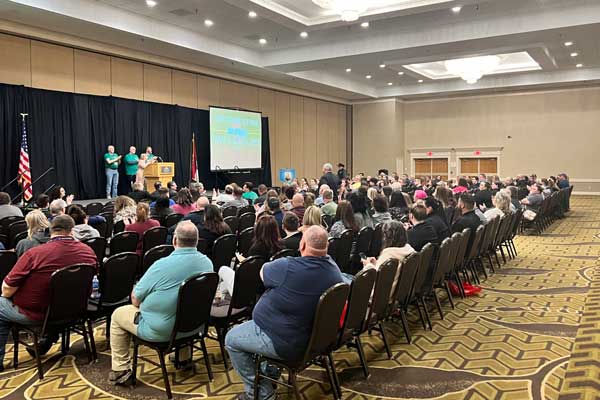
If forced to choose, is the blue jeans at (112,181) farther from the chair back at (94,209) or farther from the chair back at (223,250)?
the chair back at (223,250)

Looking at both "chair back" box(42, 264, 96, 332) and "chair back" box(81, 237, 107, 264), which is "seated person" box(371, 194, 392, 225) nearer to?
"chair back" box(81, 237, 107, 264)

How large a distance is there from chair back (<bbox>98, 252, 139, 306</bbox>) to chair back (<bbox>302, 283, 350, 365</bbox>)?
70.4 inches

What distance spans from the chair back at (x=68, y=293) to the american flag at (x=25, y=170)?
8013 millimetres

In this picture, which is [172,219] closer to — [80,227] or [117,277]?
[80,227]

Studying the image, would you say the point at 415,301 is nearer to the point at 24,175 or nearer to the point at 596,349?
the point at 596,349

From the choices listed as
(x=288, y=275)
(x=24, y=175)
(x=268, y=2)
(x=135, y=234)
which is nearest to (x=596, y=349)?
(x=288, y=275)

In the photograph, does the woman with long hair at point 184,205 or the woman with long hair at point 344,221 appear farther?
the woman with long hair at point 184,205

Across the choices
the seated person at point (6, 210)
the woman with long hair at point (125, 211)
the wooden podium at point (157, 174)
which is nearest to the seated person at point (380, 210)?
the woman with long hair at point (125, 211)

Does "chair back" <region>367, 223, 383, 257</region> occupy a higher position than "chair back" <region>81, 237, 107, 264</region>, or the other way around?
"chair back" <region>81, 237, 107, 264</region>

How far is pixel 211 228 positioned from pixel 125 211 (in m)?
1.88

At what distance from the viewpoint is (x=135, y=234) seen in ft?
18.0

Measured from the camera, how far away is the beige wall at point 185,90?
11.3 metres

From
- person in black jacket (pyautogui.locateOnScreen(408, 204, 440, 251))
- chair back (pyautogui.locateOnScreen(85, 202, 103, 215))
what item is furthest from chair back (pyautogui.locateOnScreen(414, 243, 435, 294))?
chair back (pyautogui.locateOnScreen(85, 202, 103, 215))

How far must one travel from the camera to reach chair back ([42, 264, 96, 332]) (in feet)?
11.6
